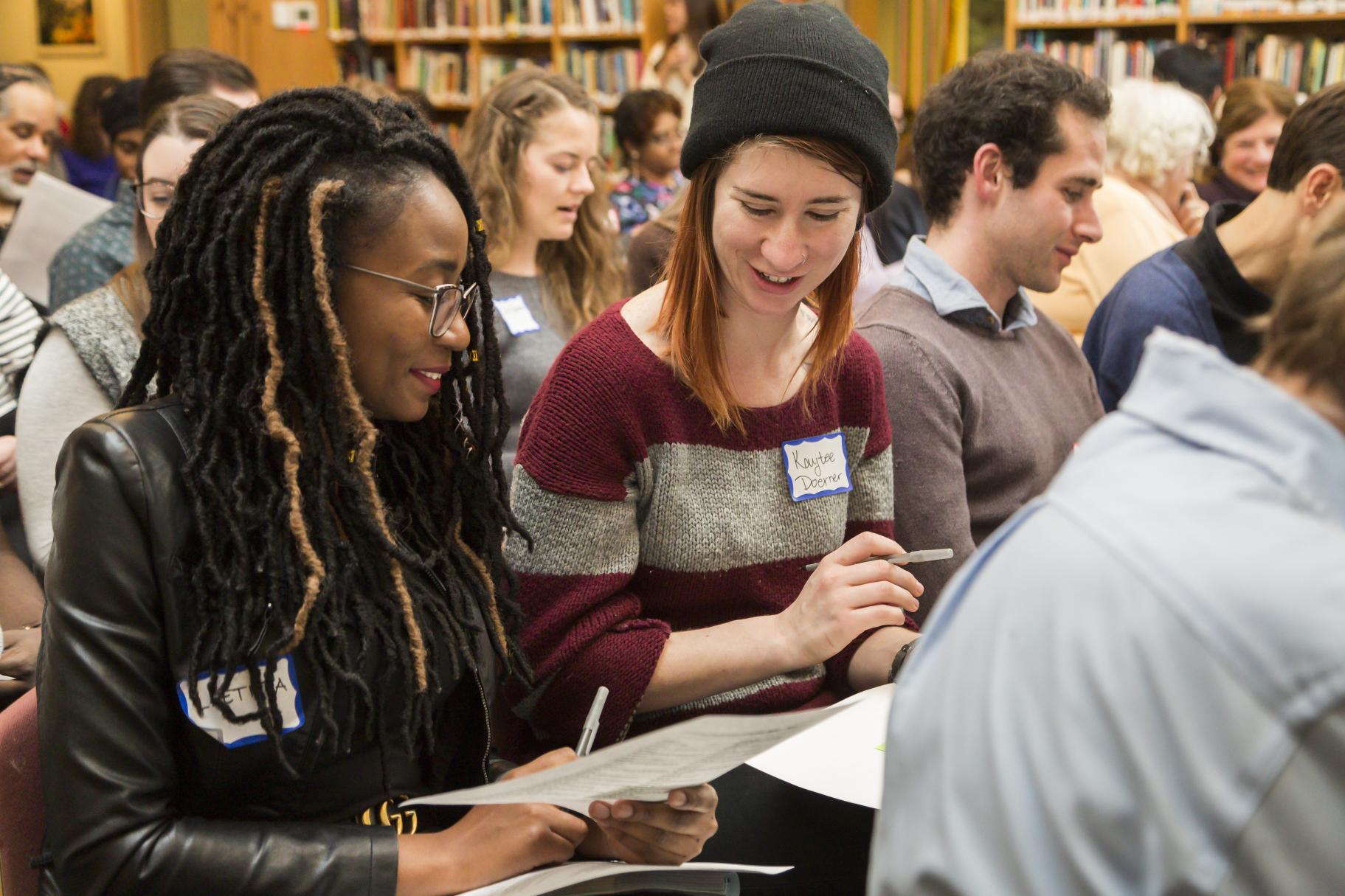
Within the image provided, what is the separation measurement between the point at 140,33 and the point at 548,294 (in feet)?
20.3

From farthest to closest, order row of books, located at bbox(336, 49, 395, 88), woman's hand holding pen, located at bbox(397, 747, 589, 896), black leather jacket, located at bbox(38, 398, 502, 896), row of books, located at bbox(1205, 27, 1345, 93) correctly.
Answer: row of books, located at bbox(336, 49, 395, 88) < row of books, located at bbox(1205, 27, 1345, 93) < woman's hand holding pen, located at bbox(397, 747, 589, 896) < black leather jacket, located at bbox(38, 398, 502, 896)

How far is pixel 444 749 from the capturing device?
1370 mm

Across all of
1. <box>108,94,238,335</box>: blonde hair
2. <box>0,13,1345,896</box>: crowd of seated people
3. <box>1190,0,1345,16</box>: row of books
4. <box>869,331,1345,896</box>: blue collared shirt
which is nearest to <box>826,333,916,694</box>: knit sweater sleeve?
<box>0,13,1345,896</box>: crowd of seated people

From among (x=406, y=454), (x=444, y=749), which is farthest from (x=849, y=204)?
(x=444, y=749)

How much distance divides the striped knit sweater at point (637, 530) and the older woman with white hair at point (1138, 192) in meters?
2.11

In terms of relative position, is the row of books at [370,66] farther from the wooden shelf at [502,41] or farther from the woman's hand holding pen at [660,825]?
the woman's hand holding pen at [660,825]

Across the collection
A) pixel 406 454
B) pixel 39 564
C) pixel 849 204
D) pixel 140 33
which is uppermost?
pixel 140 33

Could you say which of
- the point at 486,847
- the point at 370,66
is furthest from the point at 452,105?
the point at 486,847

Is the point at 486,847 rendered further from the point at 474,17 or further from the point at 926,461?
the point at 474,17

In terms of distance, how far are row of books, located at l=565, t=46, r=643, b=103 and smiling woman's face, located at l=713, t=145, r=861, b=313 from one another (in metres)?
5.70

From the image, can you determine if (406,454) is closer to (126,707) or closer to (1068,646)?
(126,707)

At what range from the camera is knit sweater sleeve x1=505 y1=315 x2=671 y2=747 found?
1474mm

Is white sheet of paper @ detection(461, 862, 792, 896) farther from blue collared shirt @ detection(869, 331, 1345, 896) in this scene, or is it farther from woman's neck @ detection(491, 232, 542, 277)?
woman's neck @ detection(491, 232, 542, 277)

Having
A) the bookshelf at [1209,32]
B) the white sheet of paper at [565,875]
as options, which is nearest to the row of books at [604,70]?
the bookshelf at [1209,32]
